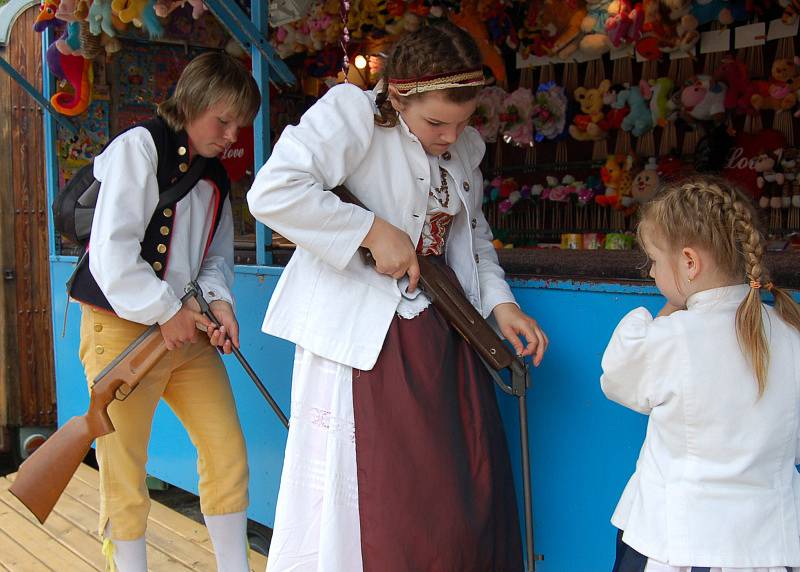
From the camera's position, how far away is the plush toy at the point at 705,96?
3838 millimetres

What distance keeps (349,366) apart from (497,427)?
0.32 metres

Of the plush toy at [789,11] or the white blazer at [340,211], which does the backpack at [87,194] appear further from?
the plush toy at [789,11]

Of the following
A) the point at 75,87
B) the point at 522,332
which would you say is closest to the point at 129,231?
the point at 522,332

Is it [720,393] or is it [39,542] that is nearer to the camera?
[720,393]

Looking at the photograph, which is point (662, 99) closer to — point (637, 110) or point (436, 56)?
point (637, 110)

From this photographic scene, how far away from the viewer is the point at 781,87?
3650 millimetres

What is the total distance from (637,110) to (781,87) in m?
0.69

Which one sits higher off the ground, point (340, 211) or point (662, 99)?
point (662, 99)

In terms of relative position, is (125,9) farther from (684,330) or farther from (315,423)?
(684,330)

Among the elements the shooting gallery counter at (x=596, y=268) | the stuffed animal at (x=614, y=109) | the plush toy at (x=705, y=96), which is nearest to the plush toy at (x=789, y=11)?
the plush toy at (x=705, y=96)

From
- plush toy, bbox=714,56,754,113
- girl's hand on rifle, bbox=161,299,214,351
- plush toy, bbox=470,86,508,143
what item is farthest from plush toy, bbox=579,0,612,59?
girl's hand on rifle, bbox=161,299,214,351

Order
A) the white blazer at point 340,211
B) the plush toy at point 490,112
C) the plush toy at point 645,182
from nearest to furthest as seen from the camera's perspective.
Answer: the white blazer at point 340,211
the plush toy at point 645,182
the plush toy at point 490,112

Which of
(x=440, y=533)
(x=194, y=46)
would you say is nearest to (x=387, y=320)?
(x=440, y=533)

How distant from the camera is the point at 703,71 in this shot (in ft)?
13.1
